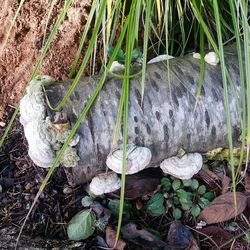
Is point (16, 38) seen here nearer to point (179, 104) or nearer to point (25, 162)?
point (25, 162)

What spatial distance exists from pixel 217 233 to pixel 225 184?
19cm

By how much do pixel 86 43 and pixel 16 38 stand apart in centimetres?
28

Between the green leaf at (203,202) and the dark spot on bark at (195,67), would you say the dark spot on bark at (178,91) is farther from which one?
the green leaf at (203,202)

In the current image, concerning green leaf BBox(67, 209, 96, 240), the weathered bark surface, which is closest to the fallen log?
the weathered bark surface

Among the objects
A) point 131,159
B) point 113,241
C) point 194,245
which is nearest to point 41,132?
point 131,159

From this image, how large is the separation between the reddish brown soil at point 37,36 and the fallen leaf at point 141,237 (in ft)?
2.13

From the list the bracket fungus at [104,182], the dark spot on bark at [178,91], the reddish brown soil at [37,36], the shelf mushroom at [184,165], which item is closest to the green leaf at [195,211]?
the shelf mushroom at [184,165]

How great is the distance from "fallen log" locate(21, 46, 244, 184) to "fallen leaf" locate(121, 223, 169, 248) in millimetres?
255

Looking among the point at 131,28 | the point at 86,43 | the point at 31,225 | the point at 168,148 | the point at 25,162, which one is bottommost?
the point at 31,225

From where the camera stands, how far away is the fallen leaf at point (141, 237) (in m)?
1.54

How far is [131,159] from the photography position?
1352 millimetres

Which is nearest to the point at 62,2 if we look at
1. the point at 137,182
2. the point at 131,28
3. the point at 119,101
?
the point at 131,28

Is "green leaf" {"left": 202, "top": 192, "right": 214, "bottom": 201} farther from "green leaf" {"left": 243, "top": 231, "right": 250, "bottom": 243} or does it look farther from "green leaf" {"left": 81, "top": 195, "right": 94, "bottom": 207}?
"green leaf" {"left": 81, "top": 195, "right": 94, "bottom": 207}

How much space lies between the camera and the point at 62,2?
1.70m
